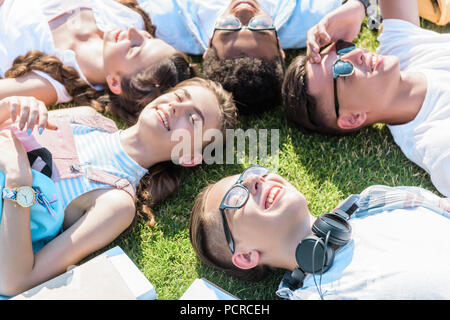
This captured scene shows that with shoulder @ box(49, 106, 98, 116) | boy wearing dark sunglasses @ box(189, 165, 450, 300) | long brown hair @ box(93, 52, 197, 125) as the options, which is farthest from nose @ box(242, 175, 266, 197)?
shoulder @ box(49, 106, 98, 116)

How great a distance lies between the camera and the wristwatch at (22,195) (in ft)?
9.53

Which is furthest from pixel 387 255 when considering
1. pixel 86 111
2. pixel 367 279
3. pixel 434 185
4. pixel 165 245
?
pixel 86 111

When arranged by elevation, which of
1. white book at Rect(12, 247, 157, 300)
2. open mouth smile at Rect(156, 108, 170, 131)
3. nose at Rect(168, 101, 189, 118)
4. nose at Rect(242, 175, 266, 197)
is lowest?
white book at Rect(12, 247, 157, 300)

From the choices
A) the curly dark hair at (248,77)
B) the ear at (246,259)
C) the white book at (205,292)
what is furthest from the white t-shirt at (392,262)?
the curly dark hair at (248,77)

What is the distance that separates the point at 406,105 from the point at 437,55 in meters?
0.66

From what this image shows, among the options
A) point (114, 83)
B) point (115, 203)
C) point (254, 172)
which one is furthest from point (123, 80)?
point (254, 172)

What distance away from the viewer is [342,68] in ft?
11.2

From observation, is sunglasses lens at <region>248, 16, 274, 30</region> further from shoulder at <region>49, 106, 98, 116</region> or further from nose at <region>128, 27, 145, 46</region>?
shoulder at <region>49, 106, 98, 116</region>

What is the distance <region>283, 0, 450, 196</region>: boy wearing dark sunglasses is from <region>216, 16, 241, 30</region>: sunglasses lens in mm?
633

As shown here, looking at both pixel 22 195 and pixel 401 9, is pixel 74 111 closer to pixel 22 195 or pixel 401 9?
pixel 22 195

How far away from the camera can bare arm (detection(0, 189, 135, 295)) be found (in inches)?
116

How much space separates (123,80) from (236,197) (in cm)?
184
